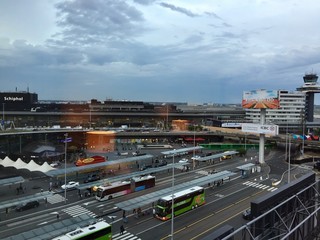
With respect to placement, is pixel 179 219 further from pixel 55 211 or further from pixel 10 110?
pixel 10 110

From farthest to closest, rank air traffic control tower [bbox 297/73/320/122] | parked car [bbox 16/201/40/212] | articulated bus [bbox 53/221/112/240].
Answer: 1. air traffic control tower [bbox 297/73/320/122]
2. parked car [bbox 16/201/40/212]
3. articulated bus [bbox 53/221/112/240]

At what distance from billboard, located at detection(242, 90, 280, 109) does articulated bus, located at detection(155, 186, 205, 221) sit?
39564 millimetres

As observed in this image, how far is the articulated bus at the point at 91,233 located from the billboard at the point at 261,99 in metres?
55.0

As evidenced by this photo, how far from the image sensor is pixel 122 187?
41844mm

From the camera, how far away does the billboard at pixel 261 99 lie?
6721 centimetres

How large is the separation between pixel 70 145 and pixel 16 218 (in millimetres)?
49498

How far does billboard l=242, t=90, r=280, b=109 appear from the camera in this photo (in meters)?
67.2

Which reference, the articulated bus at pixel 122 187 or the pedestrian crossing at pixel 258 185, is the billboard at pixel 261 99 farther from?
the articulated bus at pixel 122 187

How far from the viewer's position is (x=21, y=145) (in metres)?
70.4

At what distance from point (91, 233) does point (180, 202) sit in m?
13.4

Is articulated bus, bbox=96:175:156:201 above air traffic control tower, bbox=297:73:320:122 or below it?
below

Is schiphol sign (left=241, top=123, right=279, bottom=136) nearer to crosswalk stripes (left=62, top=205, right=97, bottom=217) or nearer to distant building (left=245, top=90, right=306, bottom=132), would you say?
crosswalk stripes (left=62, top=205, right=97, bottom=217)

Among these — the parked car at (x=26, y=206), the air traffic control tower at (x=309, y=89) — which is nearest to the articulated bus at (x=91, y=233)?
the parked car at (x=26, y=206)

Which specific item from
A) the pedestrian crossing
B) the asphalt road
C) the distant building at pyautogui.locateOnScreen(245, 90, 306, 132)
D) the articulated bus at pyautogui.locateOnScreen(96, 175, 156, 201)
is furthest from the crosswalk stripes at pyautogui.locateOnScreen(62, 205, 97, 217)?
the distant building at pyautogui.locateOnScreen(245, 90, 306, 132)
